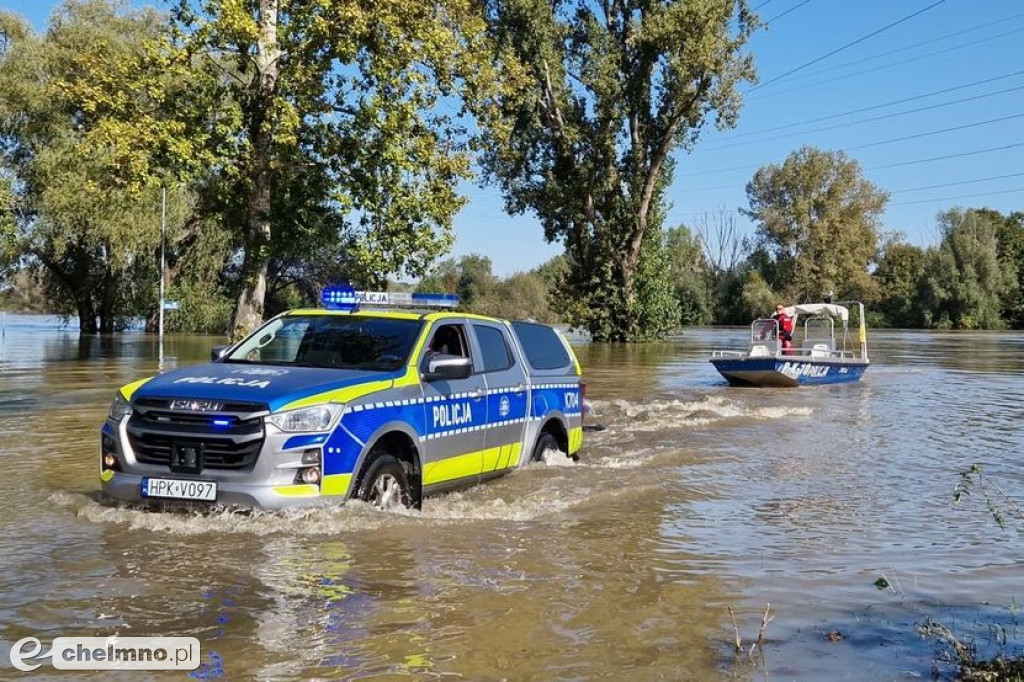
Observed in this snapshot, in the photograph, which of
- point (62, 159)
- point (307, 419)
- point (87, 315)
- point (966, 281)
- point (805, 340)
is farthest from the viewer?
point (966, 281)

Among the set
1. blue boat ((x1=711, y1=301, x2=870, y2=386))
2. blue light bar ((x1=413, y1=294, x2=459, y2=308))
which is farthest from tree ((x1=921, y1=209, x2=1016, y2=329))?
blue light bar ((x1=413, y1=294, x2=459, y2=308))

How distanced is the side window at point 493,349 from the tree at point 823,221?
300 ft

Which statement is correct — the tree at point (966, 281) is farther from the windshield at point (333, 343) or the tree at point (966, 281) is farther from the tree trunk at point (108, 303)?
the windshield at point (333, 343)

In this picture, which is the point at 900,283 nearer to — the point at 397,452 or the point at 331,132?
the point at 331,132

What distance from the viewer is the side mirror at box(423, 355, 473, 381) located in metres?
7.96

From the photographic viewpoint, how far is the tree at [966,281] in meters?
87.6

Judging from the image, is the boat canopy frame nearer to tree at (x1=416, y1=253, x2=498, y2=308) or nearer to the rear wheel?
the rear wheel

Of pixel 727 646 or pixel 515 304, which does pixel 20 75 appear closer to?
pixel 727 646

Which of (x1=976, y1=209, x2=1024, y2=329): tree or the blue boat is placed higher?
(x1=976, y1=209, x2=1024, y2=329): tree

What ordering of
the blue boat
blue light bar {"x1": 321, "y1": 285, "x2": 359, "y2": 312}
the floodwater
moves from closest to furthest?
the floodwater < blue light bar {"x1": 321, "y1": 285, "x2": 359, "y2": 312} < the blue boat

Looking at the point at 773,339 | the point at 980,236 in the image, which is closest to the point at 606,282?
the point at 773,339

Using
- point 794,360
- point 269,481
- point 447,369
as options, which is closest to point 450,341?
point 447,369

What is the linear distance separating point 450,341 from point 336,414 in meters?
2.12

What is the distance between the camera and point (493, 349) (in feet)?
31.2
